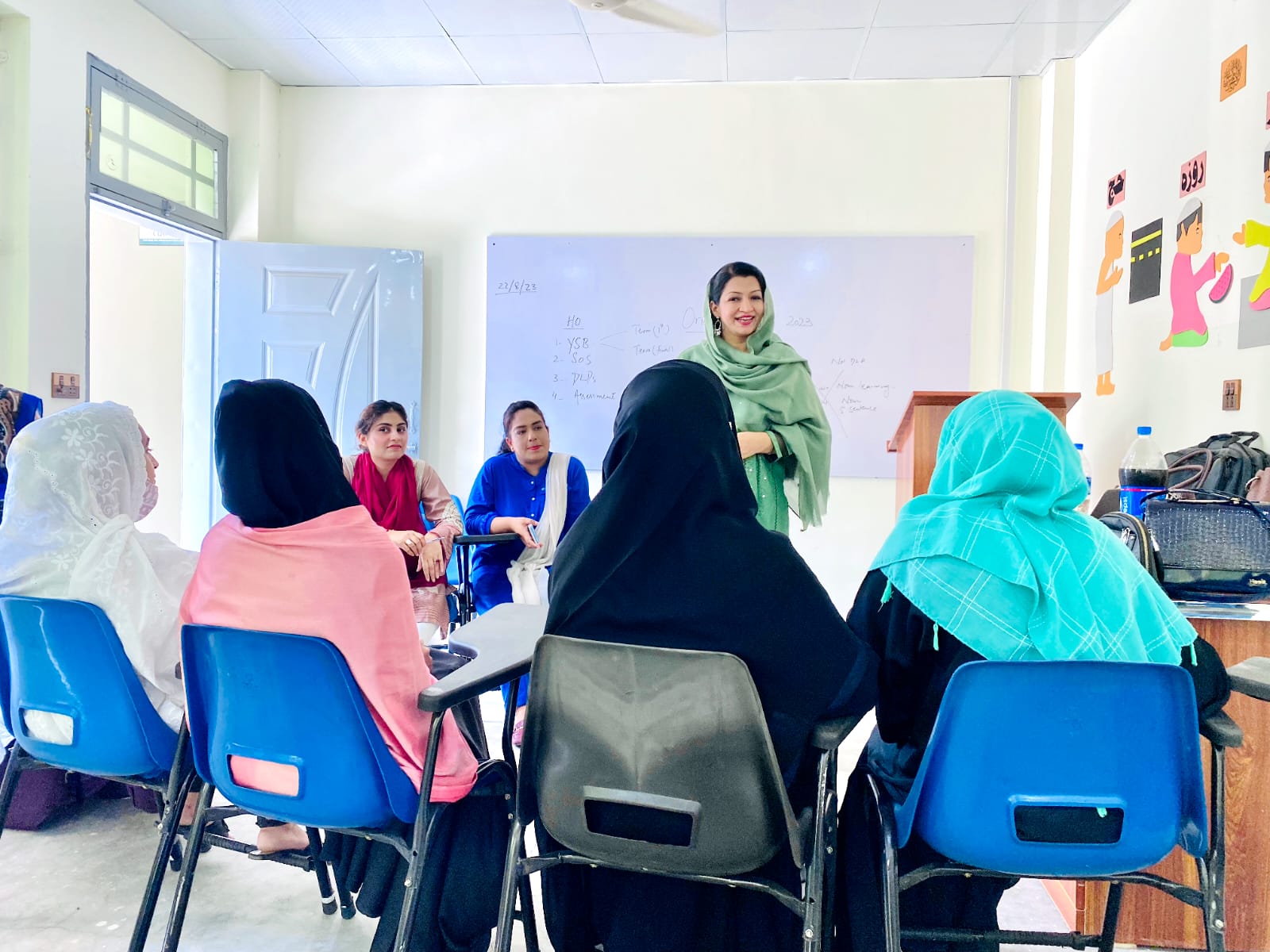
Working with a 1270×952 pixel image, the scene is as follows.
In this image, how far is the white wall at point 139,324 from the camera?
547 cm

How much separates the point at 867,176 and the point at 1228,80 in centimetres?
168

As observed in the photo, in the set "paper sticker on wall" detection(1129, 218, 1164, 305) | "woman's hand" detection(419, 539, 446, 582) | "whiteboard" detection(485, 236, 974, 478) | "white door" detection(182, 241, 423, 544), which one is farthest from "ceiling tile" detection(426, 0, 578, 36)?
"paper sticker on wall" detection(1129, 218, 1164, 305)

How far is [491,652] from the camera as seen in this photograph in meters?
1.43

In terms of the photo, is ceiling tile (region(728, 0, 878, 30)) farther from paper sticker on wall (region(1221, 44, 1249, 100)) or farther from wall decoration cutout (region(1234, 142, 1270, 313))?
wall decoration cutout (region(1234, 142, 1270, 313))

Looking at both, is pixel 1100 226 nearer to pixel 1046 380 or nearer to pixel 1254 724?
pixel 1046 380

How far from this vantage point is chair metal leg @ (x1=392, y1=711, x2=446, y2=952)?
1256mm

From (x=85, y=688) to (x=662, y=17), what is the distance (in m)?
2.72

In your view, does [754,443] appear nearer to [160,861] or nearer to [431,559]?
[431,559]

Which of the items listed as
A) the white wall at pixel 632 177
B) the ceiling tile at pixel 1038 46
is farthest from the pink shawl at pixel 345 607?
the ceiling tile at pixel 1038 46

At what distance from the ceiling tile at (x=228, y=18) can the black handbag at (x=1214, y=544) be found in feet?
12.3

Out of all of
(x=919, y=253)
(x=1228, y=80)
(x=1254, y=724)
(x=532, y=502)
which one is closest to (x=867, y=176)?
(x=919, y=253)

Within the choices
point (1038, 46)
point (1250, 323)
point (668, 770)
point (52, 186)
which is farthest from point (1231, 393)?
point (52, 186)

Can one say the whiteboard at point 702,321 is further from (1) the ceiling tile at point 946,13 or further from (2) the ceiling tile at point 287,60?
(2) the ceiling tile at point 287,60

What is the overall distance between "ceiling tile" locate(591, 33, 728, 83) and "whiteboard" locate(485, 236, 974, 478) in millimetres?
765
